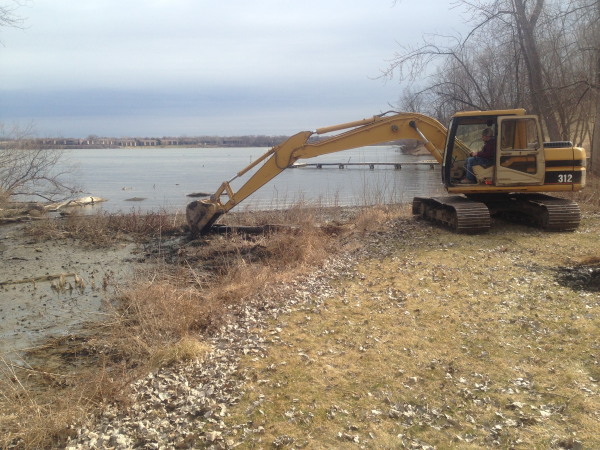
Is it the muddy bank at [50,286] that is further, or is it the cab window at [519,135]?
the cab window at [519,135]

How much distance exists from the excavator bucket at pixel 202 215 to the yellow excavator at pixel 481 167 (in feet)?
1.51

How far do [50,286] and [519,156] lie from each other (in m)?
11.0

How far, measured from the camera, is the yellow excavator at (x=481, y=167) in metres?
11.3

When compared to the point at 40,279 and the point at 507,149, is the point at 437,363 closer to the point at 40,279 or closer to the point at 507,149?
the point at 507,149

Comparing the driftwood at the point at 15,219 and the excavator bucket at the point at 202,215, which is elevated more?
the excavator bucket at the point at 202,215

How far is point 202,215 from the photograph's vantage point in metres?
14.2

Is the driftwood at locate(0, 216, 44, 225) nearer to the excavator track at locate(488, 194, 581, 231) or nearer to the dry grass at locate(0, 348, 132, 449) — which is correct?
the dry grass at locate(0, 348, 132, 449)

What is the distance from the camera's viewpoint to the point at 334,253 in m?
11.6

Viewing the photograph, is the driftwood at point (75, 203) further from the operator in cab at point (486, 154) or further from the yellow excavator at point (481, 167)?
the operator in cab at point (486, 154)

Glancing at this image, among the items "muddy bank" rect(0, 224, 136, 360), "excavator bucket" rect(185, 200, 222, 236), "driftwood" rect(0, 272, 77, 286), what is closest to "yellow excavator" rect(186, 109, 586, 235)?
"excavator bucket" rect(185, 200, 222, 236)

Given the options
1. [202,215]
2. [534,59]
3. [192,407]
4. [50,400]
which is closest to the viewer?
[192,407]

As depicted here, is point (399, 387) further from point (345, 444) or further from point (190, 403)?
point (190, 403)

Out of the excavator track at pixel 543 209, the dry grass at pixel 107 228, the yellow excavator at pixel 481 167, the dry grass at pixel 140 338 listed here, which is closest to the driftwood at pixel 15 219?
the dry grass at pixel 107 228

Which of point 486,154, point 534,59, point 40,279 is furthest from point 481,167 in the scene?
point 534,59
